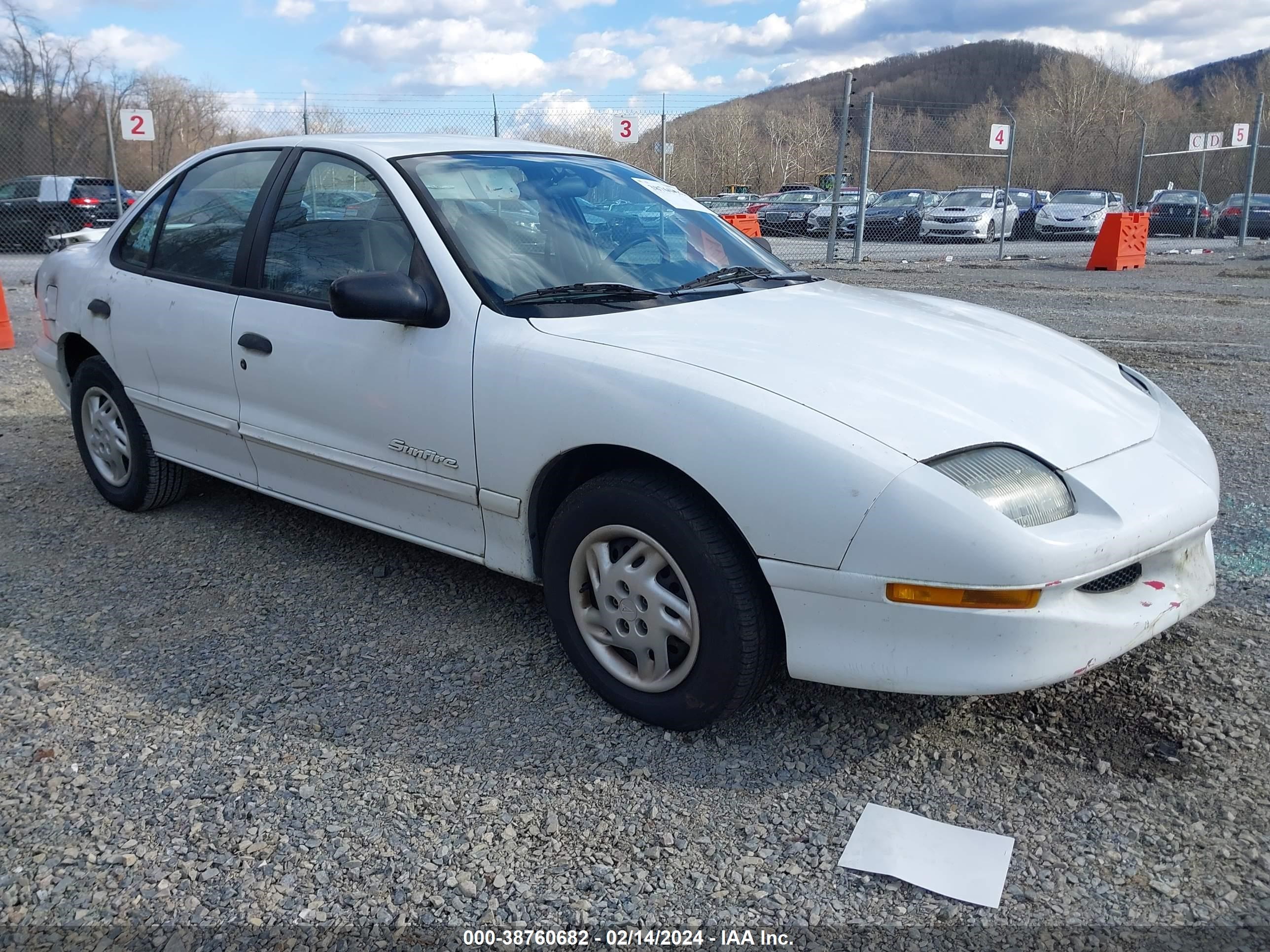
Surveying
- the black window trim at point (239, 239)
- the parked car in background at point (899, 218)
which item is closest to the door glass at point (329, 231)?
the black window trim at point (239, 239)

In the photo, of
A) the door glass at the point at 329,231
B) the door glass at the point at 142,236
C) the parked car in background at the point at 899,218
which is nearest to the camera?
the door glass at the point at 329,231

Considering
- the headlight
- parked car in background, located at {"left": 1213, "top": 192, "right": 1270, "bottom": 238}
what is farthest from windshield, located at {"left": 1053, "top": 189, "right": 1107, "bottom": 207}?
the headlight

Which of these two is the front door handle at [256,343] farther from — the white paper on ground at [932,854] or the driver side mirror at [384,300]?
the white paper on ground at [932,854]

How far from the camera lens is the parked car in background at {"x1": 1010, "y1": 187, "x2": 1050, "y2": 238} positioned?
24.4 metres

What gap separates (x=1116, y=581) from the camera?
8.09 ft

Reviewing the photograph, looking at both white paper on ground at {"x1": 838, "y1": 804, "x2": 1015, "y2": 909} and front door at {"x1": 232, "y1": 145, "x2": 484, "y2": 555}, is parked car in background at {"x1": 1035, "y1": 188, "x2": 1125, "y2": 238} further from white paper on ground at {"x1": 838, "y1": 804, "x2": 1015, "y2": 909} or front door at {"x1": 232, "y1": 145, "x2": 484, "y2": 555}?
white paper on ground at {"x1": 838, "y1": 804, "x2": 1015, "y2": 909}

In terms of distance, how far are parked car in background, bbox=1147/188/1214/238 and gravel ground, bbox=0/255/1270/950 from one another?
2444cm

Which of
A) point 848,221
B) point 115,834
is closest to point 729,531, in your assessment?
point 115,834

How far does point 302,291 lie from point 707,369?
1636mm

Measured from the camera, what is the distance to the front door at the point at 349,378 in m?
3.06

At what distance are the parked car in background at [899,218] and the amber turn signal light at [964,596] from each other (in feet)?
72.3

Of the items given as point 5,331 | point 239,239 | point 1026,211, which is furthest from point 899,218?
point 239,239

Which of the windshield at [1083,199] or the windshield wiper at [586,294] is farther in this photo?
the windshield at [1083,199]

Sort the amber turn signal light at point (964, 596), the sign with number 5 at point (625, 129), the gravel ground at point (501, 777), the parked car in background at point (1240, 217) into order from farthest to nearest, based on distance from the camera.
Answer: the parked car in background at point (1240, 217)
the sign with number 5 at point (625, 129)
the amber turn signal light at point (964, 596)
the gravel ground at point (501, 777)
